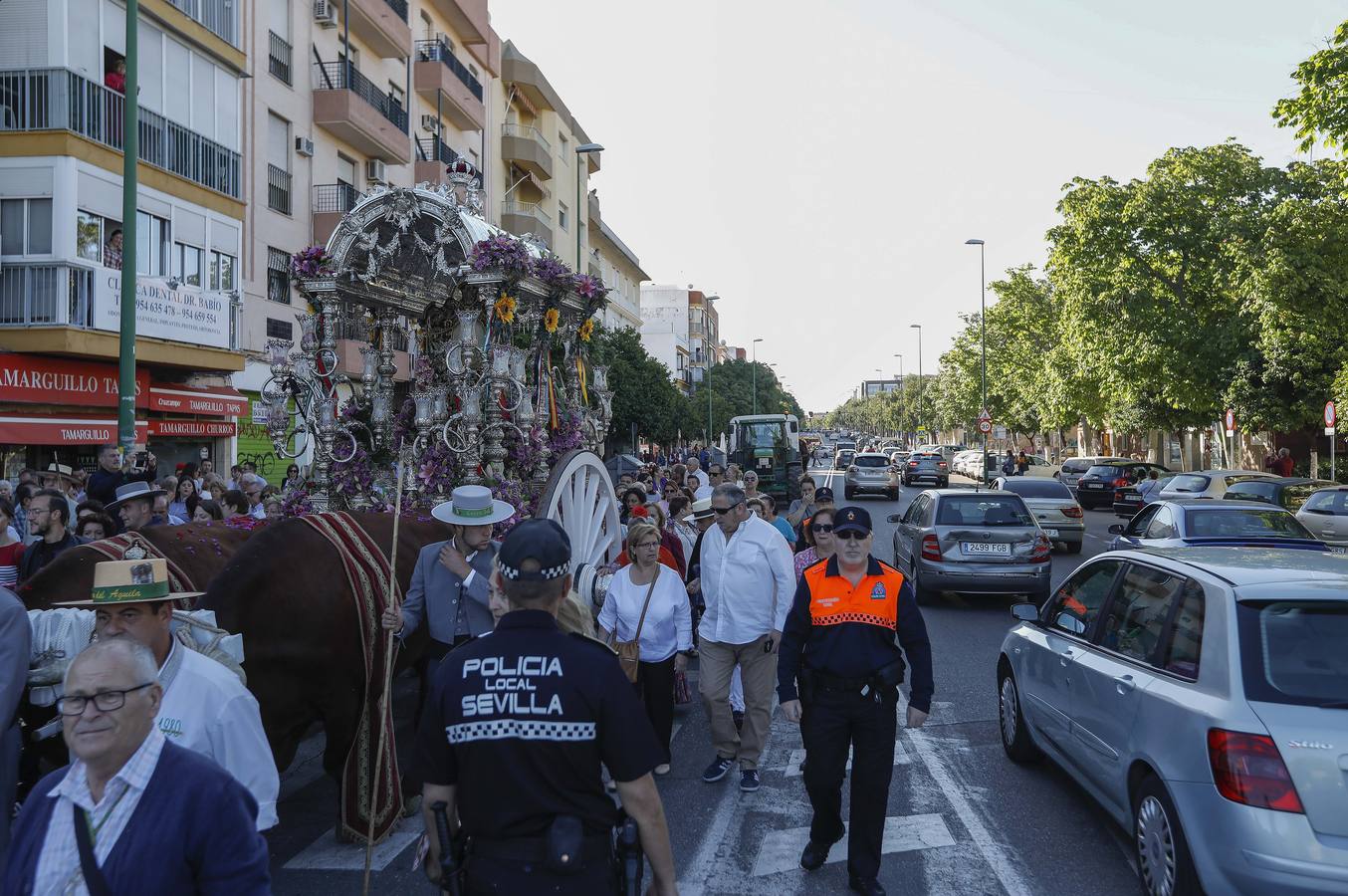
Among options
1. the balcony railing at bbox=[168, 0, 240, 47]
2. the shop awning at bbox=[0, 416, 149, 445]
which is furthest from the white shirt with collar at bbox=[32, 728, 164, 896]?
the balcony railing at bbox=[168, 0, 240, 47]

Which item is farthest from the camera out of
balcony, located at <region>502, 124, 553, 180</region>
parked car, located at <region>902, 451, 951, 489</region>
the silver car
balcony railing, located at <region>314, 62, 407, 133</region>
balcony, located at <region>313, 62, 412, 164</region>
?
parked car, located at <region>902, 451, 951, 489</region>

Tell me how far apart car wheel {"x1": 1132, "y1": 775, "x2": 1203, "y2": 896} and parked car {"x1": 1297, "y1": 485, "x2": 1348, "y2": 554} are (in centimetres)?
1338

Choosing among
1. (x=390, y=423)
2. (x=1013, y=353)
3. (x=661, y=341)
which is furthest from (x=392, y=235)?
(x=661, y=341)

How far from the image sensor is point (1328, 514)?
52.4ft

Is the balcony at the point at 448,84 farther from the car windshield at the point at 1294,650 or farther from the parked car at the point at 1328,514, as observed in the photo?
the car windshield at the point at 1294,650

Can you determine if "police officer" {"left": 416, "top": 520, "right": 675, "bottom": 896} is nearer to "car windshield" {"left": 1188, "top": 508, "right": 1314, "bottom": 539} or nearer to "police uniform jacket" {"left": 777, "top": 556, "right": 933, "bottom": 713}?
"police uniform jacket" {"left": 777, "top": 556, "right": 933, "bottom": 713}

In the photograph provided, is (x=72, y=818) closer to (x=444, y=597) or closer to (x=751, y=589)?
(x=444, y=597)

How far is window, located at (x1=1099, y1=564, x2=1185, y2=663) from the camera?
481 cm

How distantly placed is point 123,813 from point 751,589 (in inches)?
177

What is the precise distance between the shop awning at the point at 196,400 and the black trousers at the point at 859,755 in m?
16.4

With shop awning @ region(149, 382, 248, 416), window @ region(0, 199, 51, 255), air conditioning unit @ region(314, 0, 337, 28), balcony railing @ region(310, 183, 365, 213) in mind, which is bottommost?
shop awning @ region(149, 382, 248, 416)

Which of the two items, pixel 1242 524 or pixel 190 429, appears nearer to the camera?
pixel 1242 524

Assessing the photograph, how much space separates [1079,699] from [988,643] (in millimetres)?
5593

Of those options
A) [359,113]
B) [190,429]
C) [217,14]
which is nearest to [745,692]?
[190,429]
